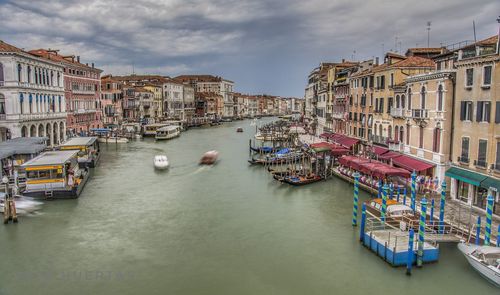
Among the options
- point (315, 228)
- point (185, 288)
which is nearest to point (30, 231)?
point (185, 288)

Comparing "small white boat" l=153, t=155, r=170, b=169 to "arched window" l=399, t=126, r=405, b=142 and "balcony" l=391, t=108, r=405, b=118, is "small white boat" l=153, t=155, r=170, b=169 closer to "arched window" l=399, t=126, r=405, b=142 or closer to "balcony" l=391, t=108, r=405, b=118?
"balcony" l=391, t=108, r=405, b=118

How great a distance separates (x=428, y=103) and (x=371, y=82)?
7.93 m

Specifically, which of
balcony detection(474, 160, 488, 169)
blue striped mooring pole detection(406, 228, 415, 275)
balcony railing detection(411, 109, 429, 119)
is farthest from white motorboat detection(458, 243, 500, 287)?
balcony railing detection(411, 109, 429, 119)

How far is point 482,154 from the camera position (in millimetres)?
14609

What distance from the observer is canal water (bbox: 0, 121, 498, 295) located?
10.8 metres

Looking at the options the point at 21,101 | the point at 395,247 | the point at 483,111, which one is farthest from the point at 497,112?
the point at 21,101

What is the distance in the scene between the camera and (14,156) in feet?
70.9

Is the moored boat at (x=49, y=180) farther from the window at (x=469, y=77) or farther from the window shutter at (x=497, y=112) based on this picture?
the window shutter at (x=497, y=112)

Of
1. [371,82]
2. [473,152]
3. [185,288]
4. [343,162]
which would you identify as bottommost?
[185,288]

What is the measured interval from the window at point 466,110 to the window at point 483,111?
482mm

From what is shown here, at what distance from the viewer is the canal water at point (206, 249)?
425 inches

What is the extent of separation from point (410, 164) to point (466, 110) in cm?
398

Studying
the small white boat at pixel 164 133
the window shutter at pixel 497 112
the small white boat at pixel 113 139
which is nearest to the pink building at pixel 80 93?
the small white boat at pixel 113 139

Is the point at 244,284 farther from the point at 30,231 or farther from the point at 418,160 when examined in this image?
the point at 418,160
